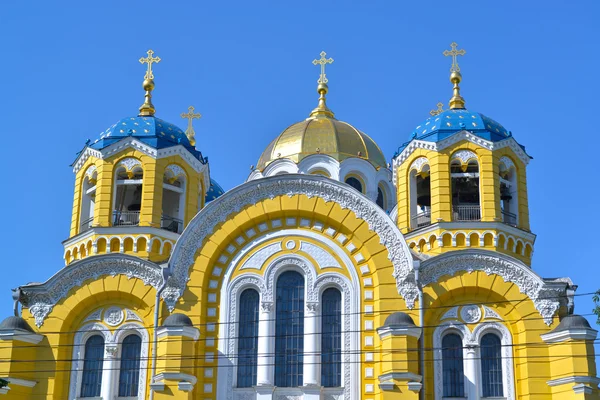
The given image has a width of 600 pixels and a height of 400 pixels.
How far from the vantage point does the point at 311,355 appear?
93.8ft

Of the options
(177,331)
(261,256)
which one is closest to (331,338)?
(261,256)

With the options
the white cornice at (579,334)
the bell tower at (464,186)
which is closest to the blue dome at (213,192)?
the bell tower at (464,186)

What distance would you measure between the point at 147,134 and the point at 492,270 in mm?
11445

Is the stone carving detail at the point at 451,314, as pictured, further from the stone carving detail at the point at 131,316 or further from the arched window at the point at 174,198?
the arched window at the point at 174,198

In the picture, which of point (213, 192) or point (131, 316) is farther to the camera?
point (213, 192)

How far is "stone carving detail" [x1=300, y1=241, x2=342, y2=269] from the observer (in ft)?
97.1

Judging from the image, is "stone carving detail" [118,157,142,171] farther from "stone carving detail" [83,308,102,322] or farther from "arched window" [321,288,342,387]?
"arched window" [321,288,342,387]

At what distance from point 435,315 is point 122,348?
892 cm

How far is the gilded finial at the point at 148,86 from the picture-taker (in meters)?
34.4

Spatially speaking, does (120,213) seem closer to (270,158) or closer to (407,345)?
(270,158)

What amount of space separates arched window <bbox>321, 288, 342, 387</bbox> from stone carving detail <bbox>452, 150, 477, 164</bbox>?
5.61 metres

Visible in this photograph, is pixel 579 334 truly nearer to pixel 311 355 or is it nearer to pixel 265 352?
pixel 311 355

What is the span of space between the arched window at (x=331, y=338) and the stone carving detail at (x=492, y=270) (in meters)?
2.55

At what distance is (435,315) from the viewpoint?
2902cm
